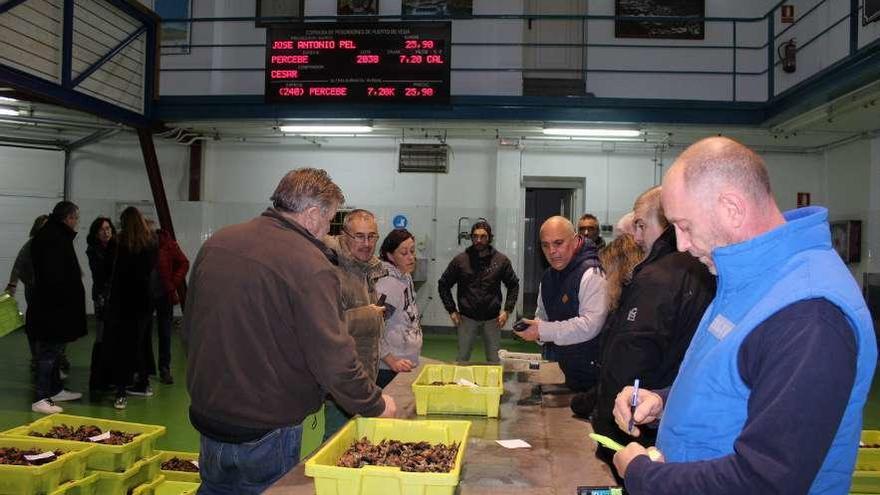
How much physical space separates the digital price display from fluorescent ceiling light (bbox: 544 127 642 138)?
1.89m

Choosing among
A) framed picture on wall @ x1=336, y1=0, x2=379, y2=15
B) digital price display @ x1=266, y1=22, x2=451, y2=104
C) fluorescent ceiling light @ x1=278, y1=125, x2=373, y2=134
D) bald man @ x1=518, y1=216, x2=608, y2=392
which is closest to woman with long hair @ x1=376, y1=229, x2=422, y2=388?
bald man @ x1=518, y1=216, x2=608, y2=392

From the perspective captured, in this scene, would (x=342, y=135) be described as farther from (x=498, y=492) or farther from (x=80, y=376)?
(x=498, y=492)

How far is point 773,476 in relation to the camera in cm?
111

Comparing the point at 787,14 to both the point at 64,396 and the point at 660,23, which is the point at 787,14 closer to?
the point at 660,23

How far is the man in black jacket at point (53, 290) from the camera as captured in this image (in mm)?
5488

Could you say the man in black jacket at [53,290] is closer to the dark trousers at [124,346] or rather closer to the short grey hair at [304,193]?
the dark trousers at [124,346]

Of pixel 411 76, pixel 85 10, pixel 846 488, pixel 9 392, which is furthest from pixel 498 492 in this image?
pixel 85 10

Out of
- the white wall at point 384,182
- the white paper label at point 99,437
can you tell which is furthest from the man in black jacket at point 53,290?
the white wall at point 384,182

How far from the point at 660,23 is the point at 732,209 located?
30.8 ft

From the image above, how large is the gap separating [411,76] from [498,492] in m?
6.37

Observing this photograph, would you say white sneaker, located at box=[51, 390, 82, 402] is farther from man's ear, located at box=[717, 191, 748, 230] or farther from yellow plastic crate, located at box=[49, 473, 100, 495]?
man's ear, located at box=[717, 191, 748, 230]

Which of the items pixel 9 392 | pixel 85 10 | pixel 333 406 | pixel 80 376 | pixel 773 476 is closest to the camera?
pixel 773 476

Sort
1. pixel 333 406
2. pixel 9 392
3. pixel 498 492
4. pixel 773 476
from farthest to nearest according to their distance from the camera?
pixel 9 392 < pixel 333 406 < pixel 498 492 < pixel 773 476

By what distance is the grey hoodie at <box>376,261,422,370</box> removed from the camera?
374cm
